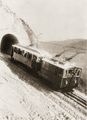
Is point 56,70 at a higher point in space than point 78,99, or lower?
higher

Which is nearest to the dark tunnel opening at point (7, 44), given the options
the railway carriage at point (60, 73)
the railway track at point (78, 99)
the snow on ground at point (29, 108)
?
the railway carriage at point (60, 73)

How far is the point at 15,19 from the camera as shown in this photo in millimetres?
35312

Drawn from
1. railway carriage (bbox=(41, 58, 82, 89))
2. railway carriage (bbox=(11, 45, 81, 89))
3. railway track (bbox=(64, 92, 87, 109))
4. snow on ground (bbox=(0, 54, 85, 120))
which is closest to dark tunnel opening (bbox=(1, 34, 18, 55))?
railway carriage (bbox=(11, 45, 81, 89))

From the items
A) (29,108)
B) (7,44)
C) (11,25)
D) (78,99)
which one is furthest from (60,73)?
(7,44)

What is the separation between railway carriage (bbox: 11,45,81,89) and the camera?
17.7 m

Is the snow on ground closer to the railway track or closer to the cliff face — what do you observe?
the railway track

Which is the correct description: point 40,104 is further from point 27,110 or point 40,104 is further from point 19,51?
point 19,51

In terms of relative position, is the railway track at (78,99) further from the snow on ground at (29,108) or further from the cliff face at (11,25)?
the cliff face at (11,25)

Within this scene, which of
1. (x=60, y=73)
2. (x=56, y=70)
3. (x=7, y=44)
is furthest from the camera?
(x=7, y=44)

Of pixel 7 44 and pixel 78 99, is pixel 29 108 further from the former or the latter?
pixel 7 44

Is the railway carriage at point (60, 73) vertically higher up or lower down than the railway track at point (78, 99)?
higher up

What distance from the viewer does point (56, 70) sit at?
1797cm

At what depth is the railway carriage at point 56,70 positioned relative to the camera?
17.7 m

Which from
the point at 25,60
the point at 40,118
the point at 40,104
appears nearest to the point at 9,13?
the point at 25,60
